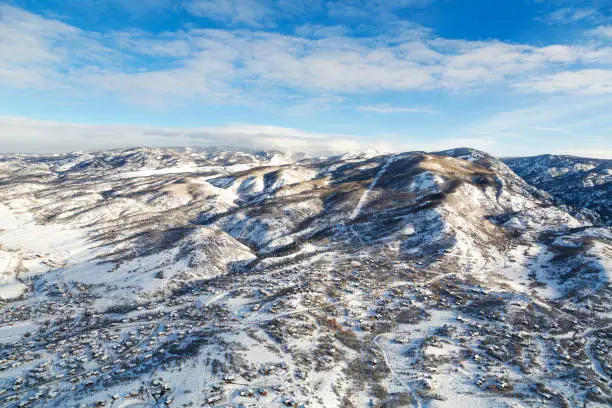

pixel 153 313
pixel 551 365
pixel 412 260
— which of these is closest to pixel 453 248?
pixel 412 260

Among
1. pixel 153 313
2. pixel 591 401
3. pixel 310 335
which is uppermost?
pixel 591 401

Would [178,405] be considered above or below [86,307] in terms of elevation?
above

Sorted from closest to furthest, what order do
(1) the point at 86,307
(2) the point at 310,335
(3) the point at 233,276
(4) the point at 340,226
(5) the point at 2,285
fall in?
(2) the point at 310,335 → (1) the point at 86,307 → (5) the point at 2,285 → (3) the point at 233,276 → (4) the point at 340,226

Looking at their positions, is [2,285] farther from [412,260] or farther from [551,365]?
[551,365]

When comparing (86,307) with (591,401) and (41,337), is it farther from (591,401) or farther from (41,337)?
(591,401)

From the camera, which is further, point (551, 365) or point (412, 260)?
point (412, 260)

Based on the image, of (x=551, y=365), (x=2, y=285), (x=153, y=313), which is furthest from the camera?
(x=2, y=285)
